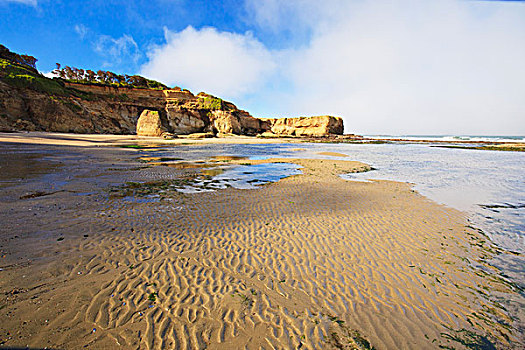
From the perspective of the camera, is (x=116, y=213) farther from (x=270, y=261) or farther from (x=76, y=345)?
(x=270, y=261)

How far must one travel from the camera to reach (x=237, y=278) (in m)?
4.04

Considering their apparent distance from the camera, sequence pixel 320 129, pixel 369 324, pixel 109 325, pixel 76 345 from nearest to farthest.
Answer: pixel 76 345 < pixel 109 325 < pixel 369 324 < pixel 320 129

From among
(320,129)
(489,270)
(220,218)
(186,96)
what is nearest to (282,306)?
(220,218)

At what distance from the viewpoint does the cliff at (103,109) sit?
36.2m

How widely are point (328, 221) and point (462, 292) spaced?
348 cm

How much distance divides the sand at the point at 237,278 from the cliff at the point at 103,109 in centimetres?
4393

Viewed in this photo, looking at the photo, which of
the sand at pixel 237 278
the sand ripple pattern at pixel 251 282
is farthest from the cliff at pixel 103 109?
the sand ripple pattern at pixel 251 282

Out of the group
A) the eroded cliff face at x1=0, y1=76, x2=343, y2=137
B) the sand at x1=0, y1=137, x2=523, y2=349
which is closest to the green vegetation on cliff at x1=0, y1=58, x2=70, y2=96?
the eroded cliff face at x1=0, y1=76, x2=343, y2=137

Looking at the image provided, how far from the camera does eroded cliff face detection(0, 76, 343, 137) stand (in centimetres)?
3597

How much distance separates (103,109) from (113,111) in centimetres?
232

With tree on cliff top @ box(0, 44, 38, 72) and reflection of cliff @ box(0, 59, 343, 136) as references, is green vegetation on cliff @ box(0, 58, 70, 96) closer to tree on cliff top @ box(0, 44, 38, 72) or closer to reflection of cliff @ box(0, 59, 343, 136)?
reflection of cliff @ box(0, 59, 343, 136)

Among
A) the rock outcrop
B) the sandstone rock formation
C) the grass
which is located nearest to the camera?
the grass

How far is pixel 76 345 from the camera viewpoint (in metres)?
2.54

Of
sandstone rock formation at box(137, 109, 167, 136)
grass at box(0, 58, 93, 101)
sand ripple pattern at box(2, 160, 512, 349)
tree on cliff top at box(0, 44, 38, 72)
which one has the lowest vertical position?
sand ripple pattern at box(2, 160, 512, 349)
